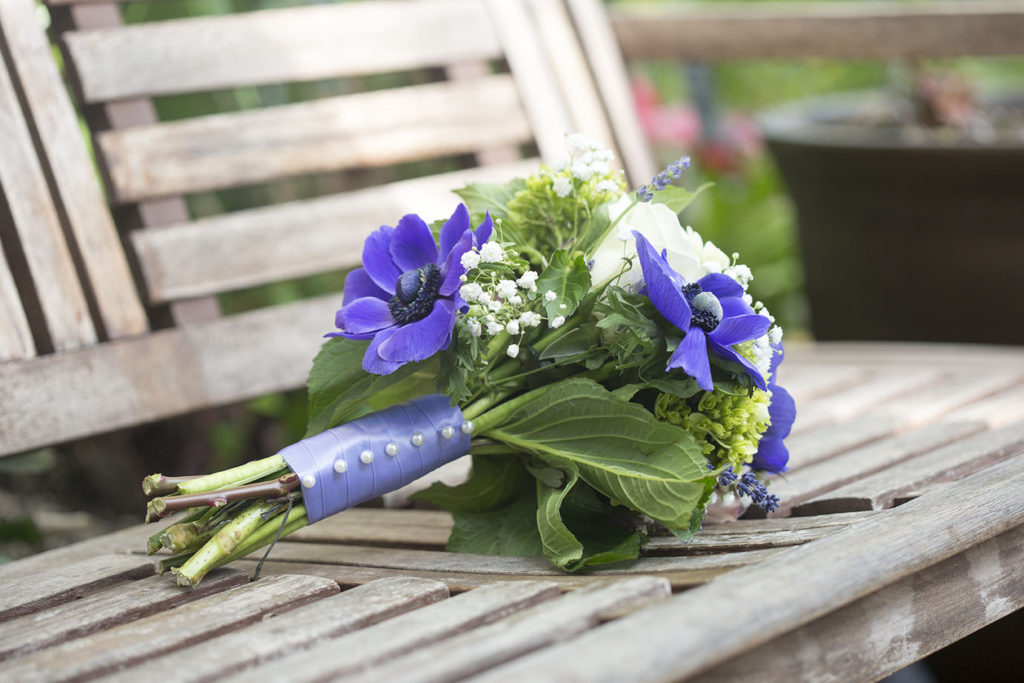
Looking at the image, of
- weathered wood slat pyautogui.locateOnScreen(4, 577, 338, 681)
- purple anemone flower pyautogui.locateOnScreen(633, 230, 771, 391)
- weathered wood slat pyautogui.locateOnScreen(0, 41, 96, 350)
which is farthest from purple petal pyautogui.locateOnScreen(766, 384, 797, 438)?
weathered wood slat pyautogui.locateOnScreen(0, 41, 96, 350)

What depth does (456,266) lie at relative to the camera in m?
1.15

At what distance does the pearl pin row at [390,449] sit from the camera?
1.17 metres

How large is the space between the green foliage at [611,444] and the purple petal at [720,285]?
0.50 feet

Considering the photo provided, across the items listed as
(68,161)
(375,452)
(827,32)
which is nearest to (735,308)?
(375,452)

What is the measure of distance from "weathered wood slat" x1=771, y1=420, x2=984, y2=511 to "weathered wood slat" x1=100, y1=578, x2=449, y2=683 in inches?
19.3

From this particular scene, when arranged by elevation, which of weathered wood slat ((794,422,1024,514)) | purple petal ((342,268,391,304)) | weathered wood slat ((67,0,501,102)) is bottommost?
weathered wood slat ((794,422,1024,514))

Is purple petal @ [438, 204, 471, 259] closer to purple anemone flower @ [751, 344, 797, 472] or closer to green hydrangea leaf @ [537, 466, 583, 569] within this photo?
green hydrangea leaf @ [537, 466, 583, 569]

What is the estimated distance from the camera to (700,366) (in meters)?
1.11

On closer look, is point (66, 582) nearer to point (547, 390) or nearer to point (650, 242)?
point (547, 390)

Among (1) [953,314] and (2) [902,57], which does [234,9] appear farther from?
(1) [953,314]

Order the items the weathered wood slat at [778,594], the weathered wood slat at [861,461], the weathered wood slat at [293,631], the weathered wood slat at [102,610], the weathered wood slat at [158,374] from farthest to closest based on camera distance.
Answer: the weathered wood slat at [158,374] < the weathered wood slat at [861,461] < the weathered wood slat at [102,610] < the weathered wood slat at [293,631] < the weathered wood slat at [778,594]

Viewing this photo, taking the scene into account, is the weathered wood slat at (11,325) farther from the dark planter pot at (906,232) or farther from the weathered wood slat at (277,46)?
the dark planter pot at (906,232)

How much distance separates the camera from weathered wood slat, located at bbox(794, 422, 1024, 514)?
1300 millimetres

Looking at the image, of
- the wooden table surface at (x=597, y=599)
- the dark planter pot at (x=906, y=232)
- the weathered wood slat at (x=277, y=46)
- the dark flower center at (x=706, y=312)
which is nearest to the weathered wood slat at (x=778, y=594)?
the wooden table surface at (x=597, y=599)
